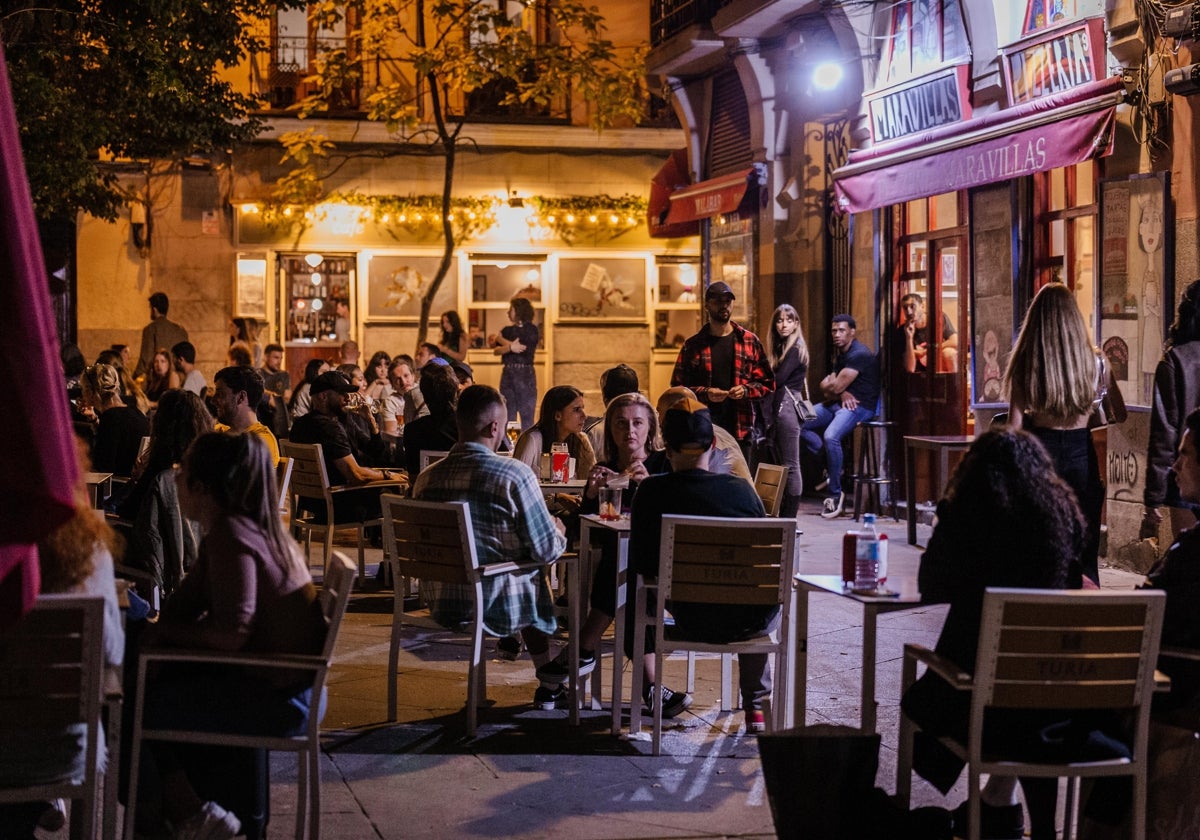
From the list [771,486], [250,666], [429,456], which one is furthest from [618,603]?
[429,456]

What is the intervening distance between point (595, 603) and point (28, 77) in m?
8.96

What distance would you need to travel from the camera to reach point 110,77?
50.4 feet

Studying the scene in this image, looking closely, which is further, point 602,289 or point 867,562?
point 602,289

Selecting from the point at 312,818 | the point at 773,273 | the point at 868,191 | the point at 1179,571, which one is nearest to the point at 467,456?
the point at 312,818

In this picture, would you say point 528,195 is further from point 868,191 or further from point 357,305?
point 868,191

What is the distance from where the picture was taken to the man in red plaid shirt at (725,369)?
11.5 m

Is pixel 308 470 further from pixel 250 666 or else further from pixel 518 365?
pixel 518 365

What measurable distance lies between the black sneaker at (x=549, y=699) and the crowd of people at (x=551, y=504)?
1cm

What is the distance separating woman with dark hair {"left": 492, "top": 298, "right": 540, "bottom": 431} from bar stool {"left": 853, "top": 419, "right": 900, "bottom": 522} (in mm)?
4371

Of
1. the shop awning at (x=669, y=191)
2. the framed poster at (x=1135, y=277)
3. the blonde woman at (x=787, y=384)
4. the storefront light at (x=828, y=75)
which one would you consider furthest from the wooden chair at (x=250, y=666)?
the shop awning at (x=669, y=191)

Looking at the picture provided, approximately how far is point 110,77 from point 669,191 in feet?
27.0

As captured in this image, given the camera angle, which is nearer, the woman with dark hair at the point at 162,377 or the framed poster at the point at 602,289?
the woman with dark hair at the point at 162,377

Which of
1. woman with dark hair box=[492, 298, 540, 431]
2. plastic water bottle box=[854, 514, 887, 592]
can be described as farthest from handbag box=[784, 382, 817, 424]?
plastic water bottle box=[854, 514, 887, 592]

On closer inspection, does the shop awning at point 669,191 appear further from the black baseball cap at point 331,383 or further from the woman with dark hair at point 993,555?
the woman with dark hair at point 993,555
